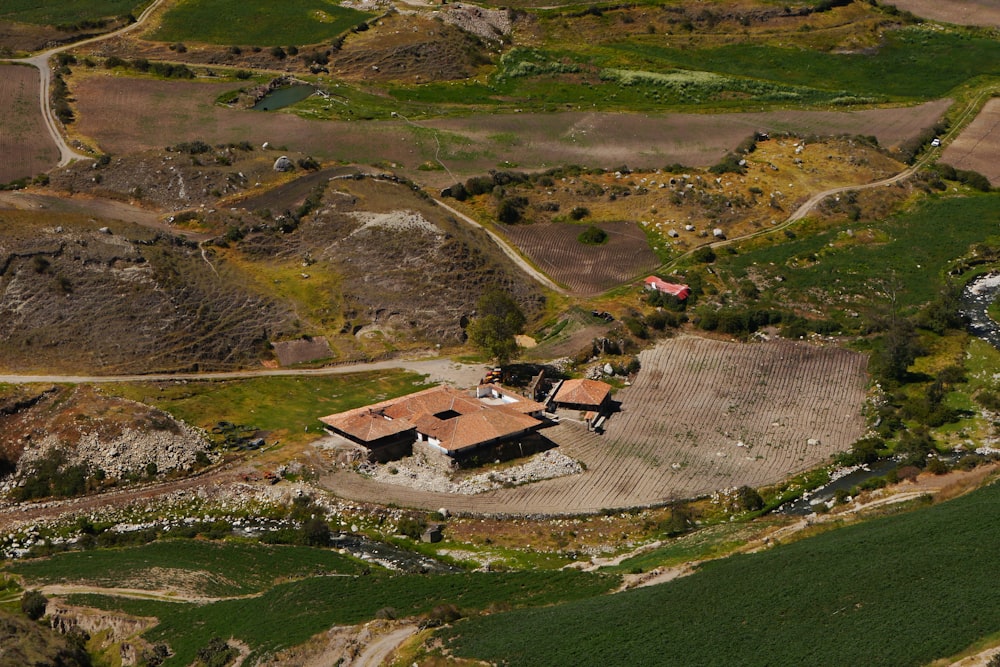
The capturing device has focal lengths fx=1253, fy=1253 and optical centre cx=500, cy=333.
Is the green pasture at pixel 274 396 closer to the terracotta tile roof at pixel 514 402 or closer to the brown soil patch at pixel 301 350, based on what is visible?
the brown soil patch at pixel 301 350

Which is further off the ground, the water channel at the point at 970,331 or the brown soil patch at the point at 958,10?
the brown soil patch at the point at 958,10

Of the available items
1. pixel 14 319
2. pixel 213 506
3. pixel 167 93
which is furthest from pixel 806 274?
pixel 167 93

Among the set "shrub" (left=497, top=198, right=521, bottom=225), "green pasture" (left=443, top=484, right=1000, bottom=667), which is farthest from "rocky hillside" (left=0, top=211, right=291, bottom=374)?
"green pasture" (left=443, top=484, right=1000, bottom=667)

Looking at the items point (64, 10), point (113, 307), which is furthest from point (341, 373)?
point (64, 10)

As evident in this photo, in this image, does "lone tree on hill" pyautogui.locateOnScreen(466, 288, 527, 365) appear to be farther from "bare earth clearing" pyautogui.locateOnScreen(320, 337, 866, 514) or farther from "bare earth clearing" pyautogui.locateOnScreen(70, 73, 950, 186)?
"bare earth clearing" pyautogui.locateOnScreen(70, 73, 950, 186)

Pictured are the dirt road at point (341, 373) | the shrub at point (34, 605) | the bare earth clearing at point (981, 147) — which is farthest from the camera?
the bare earth clearing at point (981, 147)

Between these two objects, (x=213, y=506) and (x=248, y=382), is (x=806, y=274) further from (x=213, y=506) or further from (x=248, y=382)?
(x=213, y=506)

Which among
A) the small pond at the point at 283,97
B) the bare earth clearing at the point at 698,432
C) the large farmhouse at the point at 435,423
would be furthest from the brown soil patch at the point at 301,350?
the small pond at the point at 283,97

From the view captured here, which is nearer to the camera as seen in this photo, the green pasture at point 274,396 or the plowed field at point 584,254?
the green pasture at point 274,396
